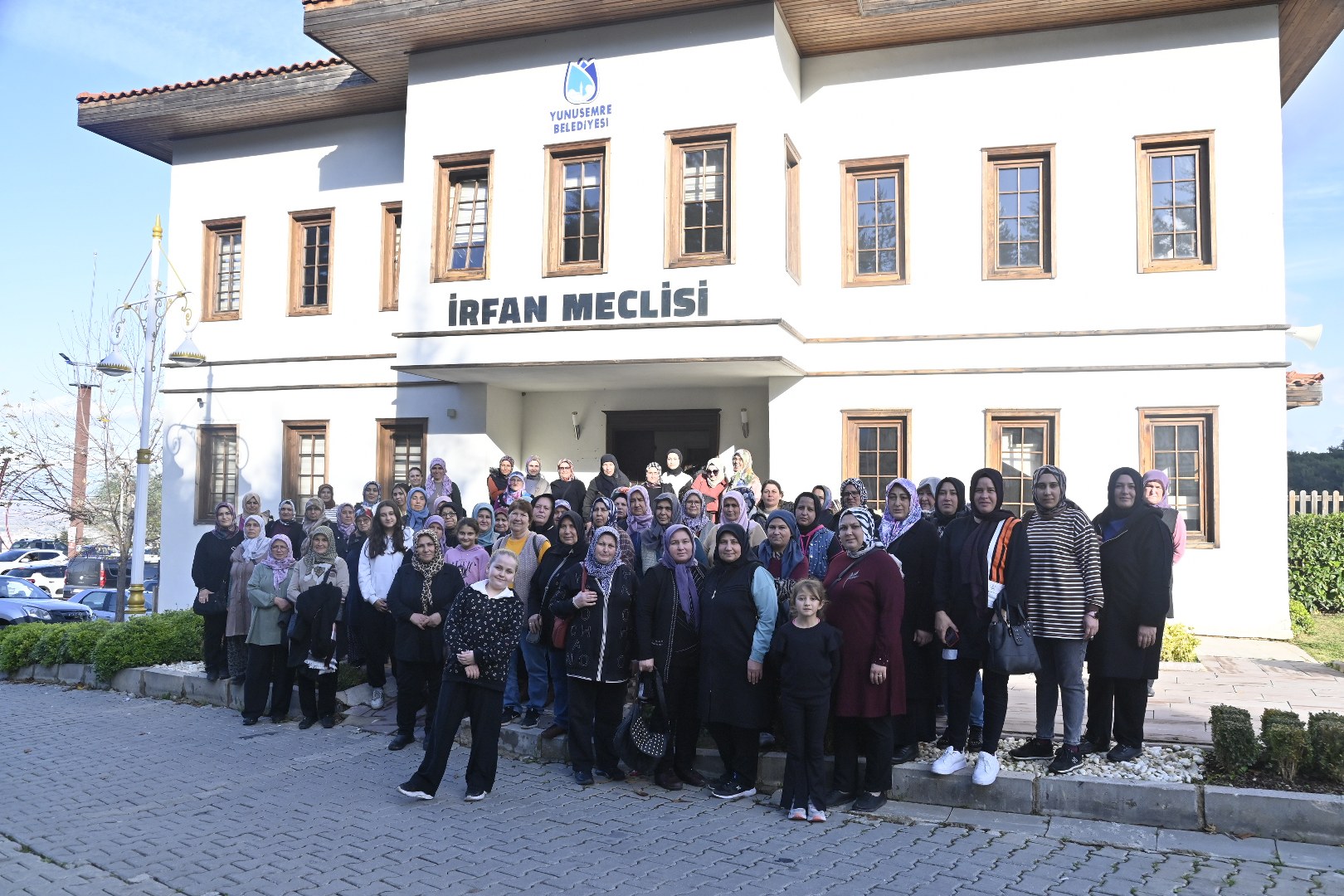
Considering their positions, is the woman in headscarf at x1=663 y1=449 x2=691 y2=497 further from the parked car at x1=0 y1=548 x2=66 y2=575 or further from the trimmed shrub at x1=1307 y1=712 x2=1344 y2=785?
the parked car at x1=0 y1=548 x2=66 y2=575

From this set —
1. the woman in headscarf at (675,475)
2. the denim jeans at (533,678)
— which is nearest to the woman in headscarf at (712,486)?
the woman in headscarf at (675,475)

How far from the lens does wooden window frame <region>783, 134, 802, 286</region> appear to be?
498 inches

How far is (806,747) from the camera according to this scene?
6.36 meters

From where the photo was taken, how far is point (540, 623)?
26.1 ft

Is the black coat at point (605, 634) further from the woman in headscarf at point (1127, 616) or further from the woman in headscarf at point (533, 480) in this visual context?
the woman in headscarf at point (533, 480)

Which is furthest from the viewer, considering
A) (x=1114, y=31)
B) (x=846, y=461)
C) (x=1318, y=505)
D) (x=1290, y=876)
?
(x=1318, y=505)

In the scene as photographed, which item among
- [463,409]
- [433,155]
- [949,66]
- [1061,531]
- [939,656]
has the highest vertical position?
[949,66]

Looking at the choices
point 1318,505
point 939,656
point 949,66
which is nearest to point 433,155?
point 949,66

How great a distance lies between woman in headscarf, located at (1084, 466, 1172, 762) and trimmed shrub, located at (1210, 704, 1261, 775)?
48 cm

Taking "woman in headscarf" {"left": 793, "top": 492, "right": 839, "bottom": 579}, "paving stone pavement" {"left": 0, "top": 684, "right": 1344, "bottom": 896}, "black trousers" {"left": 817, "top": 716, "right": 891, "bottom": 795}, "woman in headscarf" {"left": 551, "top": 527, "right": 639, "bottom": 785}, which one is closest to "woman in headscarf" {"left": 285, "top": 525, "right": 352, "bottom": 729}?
"paving stone pavement" {"left": 0, "top": 684, "right": 1344, "bottom": 896}

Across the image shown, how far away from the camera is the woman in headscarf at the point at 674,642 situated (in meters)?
7.02

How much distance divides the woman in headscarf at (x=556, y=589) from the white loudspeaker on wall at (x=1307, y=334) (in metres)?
9.61

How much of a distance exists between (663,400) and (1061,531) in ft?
29.8

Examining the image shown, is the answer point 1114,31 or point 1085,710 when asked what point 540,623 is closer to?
point 1085,710
